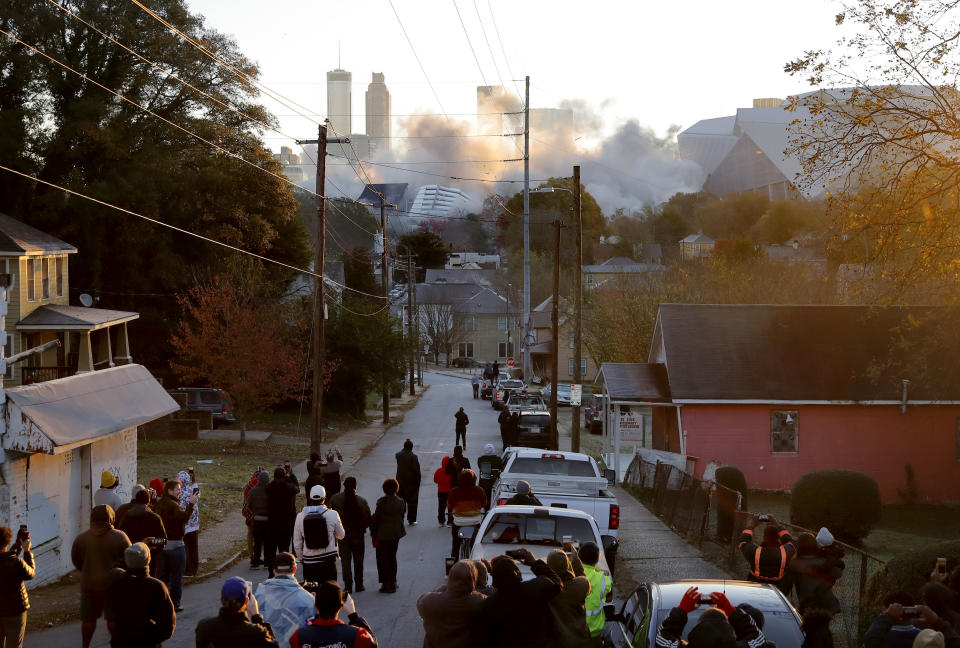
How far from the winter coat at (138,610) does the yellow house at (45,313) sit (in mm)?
19311

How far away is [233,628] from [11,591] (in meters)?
3.75

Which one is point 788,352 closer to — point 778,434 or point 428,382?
point 778,434

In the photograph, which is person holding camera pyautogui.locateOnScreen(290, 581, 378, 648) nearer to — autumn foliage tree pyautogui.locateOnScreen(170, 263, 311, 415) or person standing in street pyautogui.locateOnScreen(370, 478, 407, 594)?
person standing in street pyautogui.locateOnScreen(370, 478, 407, 594)

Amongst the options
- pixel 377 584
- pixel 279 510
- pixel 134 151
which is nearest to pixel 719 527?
pixel 377 584

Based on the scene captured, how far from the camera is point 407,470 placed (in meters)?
18.6

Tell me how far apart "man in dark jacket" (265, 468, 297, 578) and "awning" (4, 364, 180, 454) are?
3.01 m

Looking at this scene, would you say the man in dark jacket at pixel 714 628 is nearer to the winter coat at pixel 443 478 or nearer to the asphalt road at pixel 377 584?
the asphalt road at pixel 377 584

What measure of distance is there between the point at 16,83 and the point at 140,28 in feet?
18.1

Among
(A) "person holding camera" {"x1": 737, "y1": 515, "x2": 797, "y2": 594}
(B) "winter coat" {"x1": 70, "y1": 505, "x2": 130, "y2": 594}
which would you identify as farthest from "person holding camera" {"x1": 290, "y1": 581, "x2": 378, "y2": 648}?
(A) "person holding camera" {"x1": 737, "y1": 515, "x2": 797, "y2": 594}

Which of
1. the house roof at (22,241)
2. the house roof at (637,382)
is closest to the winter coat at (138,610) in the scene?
the house roof at (22,241)

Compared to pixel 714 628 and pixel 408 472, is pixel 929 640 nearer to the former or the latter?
pixel 714 628

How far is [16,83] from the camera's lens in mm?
40688

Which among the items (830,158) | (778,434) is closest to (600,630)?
(830,158)

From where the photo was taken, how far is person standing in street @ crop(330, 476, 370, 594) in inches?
534
